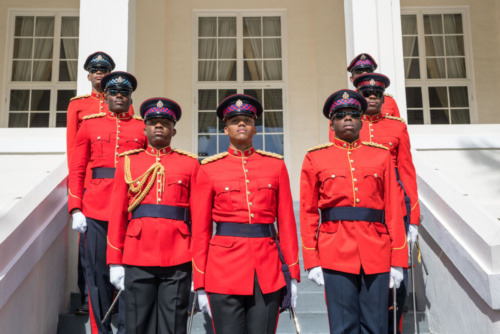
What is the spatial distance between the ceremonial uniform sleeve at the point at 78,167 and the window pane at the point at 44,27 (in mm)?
6156

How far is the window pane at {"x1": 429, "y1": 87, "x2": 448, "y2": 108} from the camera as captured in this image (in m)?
9.65

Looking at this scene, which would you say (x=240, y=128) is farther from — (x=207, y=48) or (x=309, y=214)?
(x=207, y=48)

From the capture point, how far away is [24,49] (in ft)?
31.9

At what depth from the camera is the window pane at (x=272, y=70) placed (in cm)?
971

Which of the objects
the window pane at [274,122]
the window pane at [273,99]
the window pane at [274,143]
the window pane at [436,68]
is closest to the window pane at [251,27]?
the window pane at [273,99]

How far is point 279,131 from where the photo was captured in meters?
9.60

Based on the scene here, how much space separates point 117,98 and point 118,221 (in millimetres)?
1233

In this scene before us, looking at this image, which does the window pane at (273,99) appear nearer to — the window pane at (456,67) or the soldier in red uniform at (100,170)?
the window pane at (456,67)

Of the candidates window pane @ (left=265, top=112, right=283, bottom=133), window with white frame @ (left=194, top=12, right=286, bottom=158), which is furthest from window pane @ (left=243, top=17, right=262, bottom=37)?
window pane @ (left=265, top=112, right=283, bottom=133)

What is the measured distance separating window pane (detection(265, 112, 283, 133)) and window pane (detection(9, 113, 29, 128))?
438cm

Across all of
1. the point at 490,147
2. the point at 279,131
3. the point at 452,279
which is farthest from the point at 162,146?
the point at 279,131

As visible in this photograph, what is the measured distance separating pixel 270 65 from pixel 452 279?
621cm

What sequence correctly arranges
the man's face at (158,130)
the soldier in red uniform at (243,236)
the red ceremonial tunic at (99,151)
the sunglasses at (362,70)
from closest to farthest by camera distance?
the soldier in red uniform at (243,236)
the man's face at (158,130)
the red ceremonial tunic at (99,151)
the sunglasses at (362,70)

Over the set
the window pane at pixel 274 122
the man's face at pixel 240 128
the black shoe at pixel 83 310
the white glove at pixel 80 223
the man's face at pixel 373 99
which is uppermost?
the window pane at pixel 274 122
